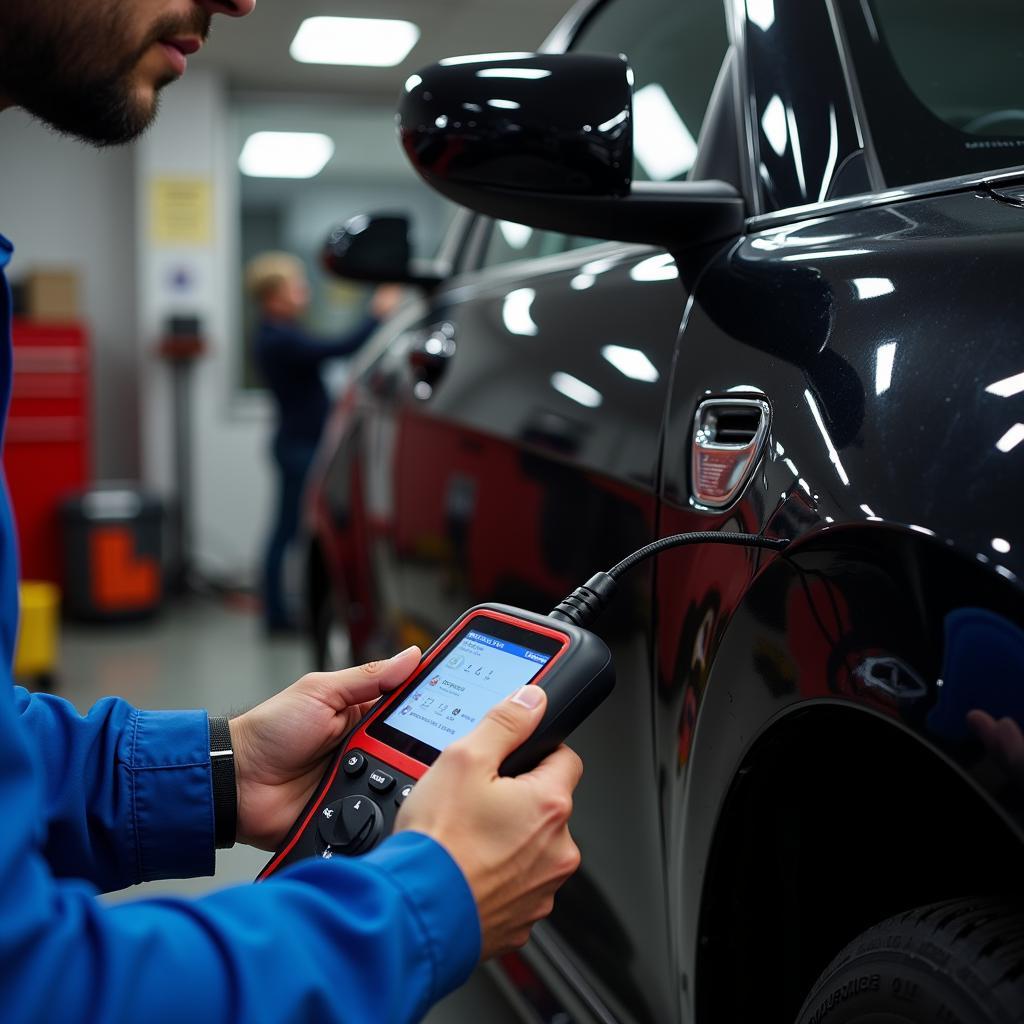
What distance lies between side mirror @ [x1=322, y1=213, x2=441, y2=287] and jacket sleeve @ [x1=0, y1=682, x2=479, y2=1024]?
4.86 feet

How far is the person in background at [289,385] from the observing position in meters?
4.82

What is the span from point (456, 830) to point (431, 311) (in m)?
1.30

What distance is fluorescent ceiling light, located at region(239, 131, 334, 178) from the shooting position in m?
8.40

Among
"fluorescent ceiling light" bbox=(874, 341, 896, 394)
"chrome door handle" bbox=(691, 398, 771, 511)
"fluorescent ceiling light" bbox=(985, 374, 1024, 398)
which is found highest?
"fluorescent ceiling light" bbox=(985, 374, 1024, 398)

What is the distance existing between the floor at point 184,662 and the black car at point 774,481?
1491 millimetres

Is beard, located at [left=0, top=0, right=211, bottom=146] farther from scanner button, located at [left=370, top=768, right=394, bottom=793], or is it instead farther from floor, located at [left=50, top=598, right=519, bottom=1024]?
floor, located at [left=50, top=598, right=519, bottom=1024]

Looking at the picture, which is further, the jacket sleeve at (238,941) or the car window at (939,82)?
the car window at (939,82)

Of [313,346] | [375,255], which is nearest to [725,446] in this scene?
[375,255]

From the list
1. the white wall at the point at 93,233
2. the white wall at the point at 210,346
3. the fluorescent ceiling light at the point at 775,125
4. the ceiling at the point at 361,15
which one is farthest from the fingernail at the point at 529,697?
the white wall at the point at 93,233

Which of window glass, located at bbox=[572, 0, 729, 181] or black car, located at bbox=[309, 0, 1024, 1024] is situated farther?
window glass, located at bbox=[572, 0, 729, 181]

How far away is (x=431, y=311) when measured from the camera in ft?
6.13

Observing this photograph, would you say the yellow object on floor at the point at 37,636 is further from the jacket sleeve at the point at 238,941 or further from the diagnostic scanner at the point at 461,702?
the jacket sleeve at the point at 238,941

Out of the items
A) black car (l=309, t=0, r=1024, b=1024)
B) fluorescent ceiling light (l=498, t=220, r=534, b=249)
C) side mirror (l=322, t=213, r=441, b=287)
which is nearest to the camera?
black car (l=309, t=0, r=1024, b=1024)

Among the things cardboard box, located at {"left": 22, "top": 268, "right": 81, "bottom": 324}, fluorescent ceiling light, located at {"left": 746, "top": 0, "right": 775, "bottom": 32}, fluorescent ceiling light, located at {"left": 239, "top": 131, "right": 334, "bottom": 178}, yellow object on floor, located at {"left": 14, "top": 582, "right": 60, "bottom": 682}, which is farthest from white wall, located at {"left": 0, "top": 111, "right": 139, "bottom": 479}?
fluorescent ceiling light, located at {"left": 746, "top": 0, "right": 775, "bottom": 32}
